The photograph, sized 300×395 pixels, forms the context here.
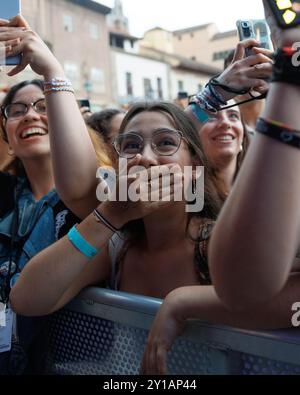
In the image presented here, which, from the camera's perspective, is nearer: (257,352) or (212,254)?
(212,254)

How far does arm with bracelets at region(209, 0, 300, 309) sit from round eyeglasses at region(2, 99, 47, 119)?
1.37m

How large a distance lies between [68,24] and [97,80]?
2992 mm

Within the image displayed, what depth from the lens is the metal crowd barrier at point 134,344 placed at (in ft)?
2.70

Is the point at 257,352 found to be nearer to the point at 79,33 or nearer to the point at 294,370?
the point at 294,370

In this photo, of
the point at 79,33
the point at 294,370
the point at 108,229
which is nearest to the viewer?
the point at 294,370

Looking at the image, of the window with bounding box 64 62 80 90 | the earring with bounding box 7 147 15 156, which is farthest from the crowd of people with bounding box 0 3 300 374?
the window with bounding box 64 62 80 90

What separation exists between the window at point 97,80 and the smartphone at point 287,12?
22.4 m

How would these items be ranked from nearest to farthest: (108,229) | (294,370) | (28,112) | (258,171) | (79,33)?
1. (258,171)
2. (294,370)
3. (108,229)
4. (28,112)
5. (79,33)

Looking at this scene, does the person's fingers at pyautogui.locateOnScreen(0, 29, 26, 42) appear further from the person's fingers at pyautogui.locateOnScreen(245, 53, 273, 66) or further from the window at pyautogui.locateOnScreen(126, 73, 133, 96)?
the window at pyautogui.locateOnScreen(126, 73, 133, 96)

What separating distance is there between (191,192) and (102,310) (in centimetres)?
43

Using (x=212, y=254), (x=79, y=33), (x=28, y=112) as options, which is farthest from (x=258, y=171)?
(x=79, y=33)

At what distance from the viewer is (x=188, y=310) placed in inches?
36.5

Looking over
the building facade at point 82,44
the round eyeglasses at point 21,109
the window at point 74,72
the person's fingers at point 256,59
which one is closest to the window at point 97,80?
the building facade at point 82,44

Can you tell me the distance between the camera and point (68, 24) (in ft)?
68.8
